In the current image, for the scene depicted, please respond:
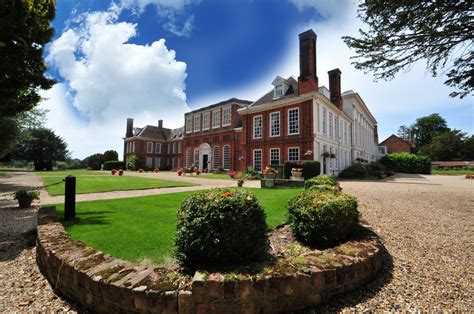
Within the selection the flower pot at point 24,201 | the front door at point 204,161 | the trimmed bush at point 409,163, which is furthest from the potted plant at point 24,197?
the trimmed bush at point 409,163

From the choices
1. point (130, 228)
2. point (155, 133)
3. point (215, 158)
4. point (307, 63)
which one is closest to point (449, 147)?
point (307, 63)

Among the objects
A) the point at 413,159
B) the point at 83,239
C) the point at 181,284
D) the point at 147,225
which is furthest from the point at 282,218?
the point at 413,159

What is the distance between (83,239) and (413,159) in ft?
134

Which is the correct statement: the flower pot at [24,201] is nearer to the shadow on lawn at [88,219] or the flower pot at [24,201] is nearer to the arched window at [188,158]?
the shadow on lawn at [88,219]

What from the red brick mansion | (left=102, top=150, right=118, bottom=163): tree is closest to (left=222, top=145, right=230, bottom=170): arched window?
the red brick mansion

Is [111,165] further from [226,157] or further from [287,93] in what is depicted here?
[287,93]

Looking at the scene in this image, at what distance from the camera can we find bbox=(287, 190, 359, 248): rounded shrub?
3.63 meters

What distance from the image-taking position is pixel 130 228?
15.3 feet

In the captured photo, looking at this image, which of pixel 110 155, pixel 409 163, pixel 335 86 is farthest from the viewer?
pixel 110 155

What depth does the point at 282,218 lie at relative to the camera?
5480mm

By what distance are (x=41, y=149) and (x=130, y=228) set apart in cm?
5272

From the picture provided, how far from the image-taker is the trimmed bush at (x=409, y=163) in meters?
32.9

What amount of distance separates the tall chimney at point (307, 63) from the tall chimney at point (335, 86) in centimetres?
605

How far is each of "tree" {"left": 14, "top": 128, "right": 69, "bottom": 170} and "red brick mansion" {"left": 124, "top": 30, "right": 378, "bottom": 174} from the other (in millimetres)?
28431
